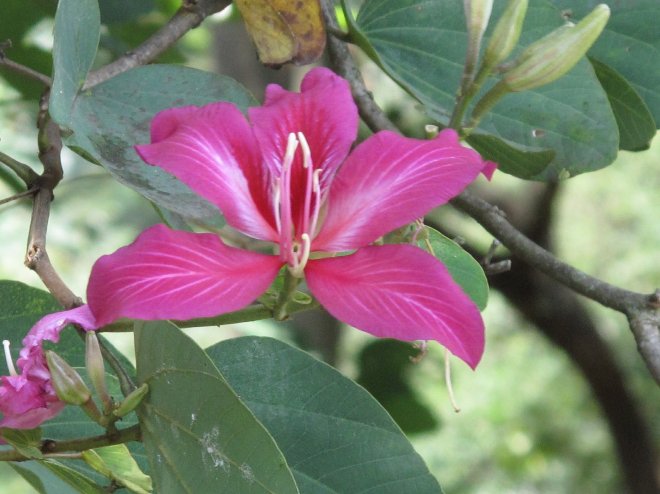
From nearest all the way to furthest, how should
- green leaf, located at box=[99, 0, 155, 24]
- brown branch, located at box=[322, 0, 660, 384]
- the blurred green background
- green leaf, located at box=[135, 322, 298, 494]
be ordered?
green leaf, located at box=[135, 322, 298, 494] < brown branch, located at box=[322, 0, 660, 384] < green leaf, located at box=[99, 0, 155, 24] < the blurred green background

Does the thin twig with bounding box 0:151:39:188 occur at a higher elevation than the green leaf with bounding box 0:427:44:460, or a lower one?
higher

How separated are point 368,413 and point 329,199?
0.13 m

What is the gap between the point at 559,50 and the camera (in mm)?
515

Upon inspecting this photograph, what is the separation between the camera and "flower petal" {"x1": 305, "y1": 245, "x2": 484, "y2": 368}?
17.6 inches

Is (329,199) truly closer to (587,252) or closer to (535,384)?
(535,384)

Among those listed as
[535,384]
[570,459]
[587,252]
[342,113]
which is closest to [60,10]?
[342,113]

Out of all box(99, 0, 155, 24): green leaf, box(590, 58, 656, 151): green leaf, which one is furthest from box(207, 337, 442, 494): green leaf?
box(99, 0, 155, 24): green leaf

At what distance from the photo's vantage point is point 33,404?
1.63ft

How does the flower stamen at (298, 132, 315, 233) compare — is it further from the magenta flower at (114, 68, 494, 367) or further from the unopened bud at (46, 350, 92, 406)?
the unopened bud at (46, 350, 92, 406)

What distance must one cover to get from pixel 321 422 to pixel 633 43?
422 mm

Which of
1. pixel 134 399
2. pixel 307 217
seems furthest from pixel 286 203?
pixel 134 399

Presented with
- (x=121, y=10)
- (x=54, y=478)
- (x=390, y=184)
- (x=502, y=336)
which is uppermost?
(x=390, y=184)

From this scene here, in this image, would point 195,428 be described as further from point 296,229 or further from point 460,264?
point 460,264

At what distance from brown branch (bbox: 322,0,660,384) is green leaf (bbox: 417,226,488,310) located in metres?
0.12
